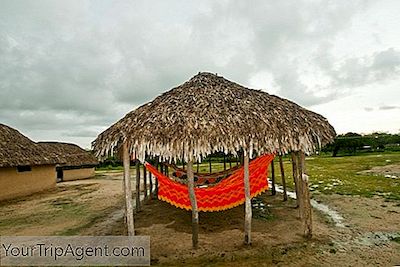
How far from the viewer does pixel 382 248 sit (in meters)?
4.93

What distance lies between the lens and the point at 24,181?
1141 centimetres

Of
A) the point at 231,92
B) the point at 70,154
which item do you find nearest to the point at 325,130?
the point at 231,92

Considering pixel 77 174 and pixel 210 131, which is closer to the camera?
pixel 210 131

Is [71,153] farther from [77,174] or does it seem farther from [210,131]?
[210,131]

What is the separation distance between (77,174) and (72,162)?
2.72ft

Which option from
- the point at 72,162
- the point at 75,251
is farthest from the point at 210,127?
the point at 72,162

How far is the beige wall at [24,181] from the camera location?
10.4m

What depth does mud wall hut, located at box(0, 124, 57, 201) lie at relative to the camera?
10422mm

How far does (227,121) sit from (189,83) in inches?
58.9

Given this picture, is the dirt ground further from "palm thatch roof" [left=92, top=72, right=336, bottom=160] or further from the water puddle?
"palm thatch roof" [left=92, top=72, right=336, bottom=160]

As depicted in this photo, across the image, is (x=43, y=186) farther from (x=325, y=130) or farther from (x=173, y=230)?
(x=325, y=130)

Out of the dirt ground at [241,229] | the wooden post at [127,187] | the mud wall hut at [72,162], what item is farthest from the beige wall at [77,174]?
the wooden post at [127,187]

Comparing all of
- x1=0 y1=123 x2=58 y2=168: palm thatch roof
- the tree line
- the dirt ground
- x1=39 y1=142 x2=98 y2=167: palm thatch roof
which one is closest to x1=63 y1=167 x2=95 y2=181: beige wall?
x1=39 y1=142 x2=98 y2=167: palm thatch roof

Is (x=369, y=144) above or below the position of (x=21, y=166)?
above
